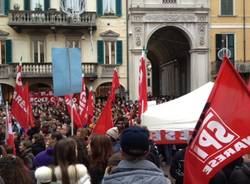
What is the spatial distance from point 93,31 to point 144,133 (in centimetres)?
3079

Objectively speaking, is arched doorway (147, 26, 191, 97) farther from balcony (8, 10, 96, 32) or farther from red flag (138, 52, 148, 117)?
red flag (138, 52, 148, 117)

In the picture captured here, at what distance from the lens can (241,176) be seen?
18.1 ft

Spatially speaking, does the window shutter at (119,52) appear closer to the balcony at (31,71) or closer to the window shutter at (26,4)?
the balcony at (31,71)

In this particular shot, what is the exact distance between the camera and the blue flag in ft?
39.4

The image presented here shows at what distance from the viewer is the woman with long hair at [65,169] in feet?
16.0

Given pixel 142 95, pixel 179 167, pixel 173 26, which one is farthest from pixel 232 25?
pixel 179 167

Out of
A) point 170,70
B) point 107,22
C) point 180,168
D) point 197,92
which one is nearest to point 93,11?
point 107,22

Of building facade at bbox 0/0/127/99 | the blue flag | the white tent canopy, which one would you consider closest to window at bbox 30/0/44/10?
building facade at bbox 0/0/127/99

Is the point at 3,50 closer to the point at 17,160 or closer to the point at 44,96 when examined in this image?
the point at 44,96

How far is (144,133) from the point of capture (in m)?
3.88

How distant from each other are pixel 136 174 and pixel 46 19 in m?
30.5

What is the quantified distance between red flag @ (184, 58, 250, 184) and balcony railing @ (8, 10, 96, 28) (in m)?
28.7

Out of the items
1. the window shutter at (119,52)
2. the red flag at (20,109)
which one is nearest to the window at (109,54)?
the window shutter at (119,52)

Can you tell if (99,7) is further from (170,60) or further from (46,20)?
(170,60)
